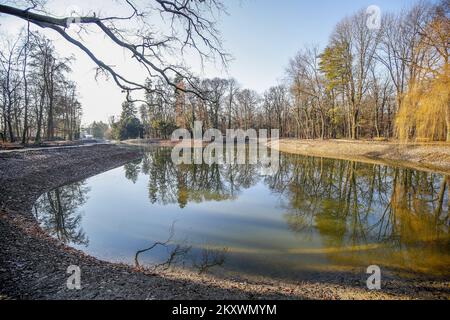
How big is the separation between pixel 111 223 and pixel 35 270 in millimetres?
3778

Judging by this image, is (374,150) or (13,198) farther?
(374,150)

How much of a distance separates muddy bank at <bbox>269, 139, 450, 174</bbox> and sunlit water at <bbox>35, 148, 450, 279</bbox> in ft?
10.7

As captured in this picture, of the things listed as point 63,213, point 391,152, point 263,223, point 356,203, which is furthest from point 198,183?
point 391,152

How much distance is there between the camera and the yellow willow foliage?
14.4 metres

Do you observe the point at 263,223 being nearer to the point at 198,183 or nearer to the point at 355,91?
the point at 198,183

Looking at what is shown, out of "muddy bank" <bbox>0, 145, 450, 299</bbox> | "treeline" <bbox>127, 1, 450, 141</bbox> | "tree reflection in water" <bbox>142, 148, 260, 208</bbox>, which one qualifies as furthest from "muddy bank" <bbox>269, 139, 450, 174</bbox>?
"muddy bank" <bbox>0, 145, 450, 299</bbox>

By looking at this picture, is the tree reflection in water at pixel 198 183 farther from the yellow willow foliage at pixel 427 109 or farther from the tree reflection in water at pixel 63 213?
the yellow willow foliage at pixel 427 109

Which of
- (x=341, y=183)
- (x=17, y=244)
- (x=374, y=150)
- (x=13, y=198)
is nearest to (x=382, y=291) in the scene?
(x=17, y=244)

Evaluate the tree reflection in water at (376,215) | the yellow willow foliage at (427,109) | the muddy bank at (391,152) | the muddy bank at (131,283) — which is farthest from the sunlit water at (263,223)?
the yellow willow foliage at (427,109)

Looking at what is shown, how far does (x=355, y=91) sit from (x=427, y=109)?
15.1 metres

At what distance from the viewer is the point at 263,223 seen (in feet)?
25.6

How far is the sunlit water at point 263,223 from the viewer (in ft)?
18.0
